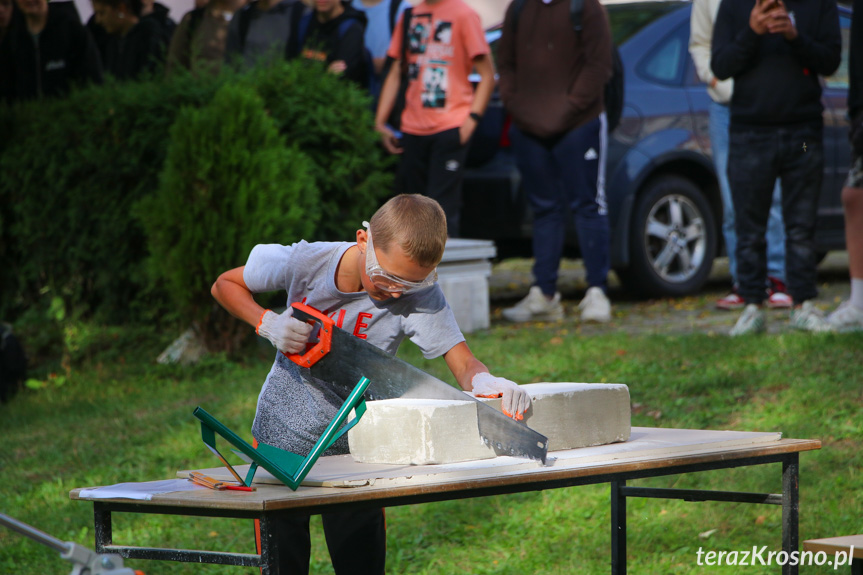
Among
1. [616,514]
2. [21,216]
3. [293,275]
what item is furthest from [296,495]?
[21,216]

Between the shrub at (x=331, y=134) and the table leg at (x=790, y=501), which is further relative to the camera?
the shrub at (x=331, y=134)

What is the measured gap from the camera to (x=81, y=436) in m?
6.46

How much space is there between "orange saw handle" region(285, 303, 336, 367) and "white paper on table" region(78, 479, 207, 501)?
0.57 meters

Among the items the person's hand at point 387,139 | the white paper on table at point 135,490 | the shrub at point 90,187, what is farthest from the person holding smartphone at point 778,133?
the white paper on table at point 135,490

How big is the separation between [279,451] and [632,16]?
7.80m

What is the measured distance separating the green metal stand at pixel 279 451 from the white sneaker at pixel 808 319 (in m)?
4.84

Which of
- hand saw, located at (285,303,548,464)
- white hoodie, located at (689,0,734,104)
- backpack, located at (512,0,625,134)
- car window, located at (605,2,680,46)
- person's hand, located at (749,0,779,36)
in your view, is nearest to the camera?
hand saw, located at (285,303,548,464)

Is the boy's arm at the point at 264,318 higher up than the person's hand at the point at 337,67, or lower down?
lower down

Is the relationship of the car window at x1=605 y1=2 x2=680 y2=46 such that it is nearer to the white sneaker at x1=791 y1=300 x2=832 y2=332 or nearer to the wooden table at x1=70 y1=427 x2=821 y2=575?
the white sneaker at x1=791 y1=300 x2=832 y2=332

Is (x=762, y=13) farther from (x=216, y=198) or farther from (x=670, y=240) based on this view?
(x=216, y=198)

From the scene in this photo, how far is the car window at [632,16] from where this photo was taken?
31.2ft

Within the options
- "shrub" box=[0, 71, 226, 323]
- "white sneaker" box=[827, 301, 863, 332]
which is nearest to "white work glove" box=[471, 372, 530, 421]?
"white sneaker" box=[827, 301, 863, 332]

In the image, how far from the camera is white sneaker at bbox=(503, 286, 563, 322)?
8773 millimetres

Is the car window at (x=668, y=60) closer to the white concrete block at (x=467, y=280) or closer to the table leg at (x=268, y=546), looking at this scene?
the white concrete block at (x=467, y=280)
